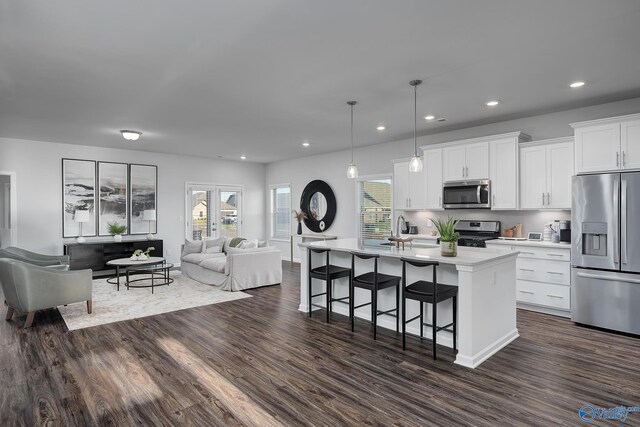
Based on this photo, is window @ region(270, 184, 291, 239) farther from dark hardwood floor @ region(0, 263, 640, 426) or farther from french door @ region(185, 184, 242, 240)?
dark hardwood floor @ region(0, 263, 640, 426)

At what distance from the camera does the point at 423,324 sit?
3887 mm

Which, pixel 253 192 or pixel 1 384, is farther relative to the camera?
pixel 253 192

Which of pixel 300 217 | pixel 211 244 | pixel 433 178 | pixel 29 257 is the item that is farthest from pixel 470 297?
pixel 29 257

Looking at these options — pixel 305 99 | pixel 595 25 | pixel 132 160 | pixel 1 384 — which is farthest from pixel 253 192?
pixel 595 25

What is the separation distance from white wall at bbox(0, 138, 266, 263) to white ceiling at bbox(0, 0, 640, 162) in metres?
1.61

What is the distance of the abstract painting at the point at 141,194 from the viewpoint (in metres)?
8.25

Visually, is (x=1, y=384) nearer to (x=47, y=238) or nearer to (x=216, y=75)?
(x=216, y=75)

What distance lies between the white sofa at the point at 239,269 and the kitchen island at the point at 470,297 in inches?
87.0

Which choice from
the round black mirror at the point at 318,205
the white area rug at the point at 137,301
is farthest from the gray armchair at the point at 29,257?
the round black mirror at the point at 318,205

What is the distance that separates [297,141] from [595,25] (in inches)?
202

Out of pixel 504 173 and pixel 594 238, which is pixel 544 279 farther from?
pixel 504 173

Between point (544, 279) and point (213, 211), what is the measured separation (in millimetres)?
7572

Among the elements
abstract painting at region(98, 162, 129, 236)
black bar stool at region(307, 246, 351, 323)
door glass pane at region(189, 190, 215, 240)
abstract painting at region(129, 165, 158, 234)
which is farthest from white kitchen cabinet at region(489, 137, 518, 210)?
abstract painting at region(98, 162, 129, 236)

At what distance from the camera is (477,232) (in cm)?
591
